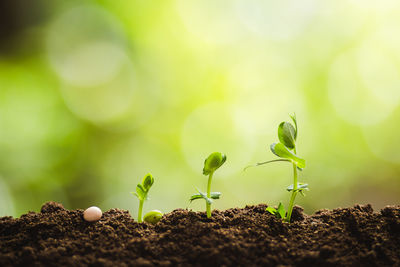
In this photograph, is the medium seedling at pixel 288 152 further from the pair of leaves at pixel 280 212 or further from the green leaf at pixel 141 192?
the green leaf at pixel 141 192

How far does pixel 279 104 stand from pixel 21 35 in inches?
80.0

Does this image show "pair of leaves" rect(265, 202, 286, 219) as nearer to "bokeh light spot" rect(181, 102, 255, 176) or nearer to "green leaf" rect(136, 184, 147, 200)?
"green leaf" rect(136, 184, 147, 200)

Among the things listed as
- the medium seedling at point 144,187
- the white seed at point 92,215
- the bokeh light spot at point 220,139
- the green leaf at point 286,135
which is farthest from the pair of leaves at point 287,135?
the bokeh light spot at point 220,139

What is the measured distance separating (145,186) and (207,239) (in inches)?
11.0

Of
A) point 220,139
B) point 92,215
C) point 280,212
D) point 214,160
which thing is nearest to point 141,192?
point 92,215

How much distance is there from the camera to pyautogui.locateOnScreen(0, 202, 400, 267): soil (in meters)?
0.81

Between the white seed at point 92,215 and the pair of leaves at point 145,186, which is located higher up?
the pair of leaves at point 145,186

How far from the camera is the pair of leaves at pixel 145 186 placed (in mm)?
1032

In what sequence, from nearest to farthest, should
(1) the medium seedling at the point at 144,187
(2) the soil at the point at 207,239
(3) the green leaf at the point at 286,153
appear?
(2) the soil at the point at 207,239 < (3) the green leaf at the point at 286,153 < (1) the medium seedling at the point at 144,187

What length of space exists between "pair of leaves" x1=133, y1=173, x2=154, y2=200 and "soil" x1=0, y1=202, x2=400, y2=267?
0.26 feet

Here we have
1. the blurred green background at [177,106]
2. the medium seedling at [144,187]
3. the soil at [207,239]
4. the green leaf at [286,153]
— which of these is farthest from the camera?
the blurred green background at [177,106]

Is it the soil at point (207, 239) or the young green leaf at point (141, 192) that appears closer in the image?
the soil at point (207, 239)

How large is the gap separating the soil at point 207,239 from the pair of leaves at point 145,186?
0.08 metres

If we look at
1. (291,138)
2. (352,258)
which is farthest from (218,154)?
(352,258)
